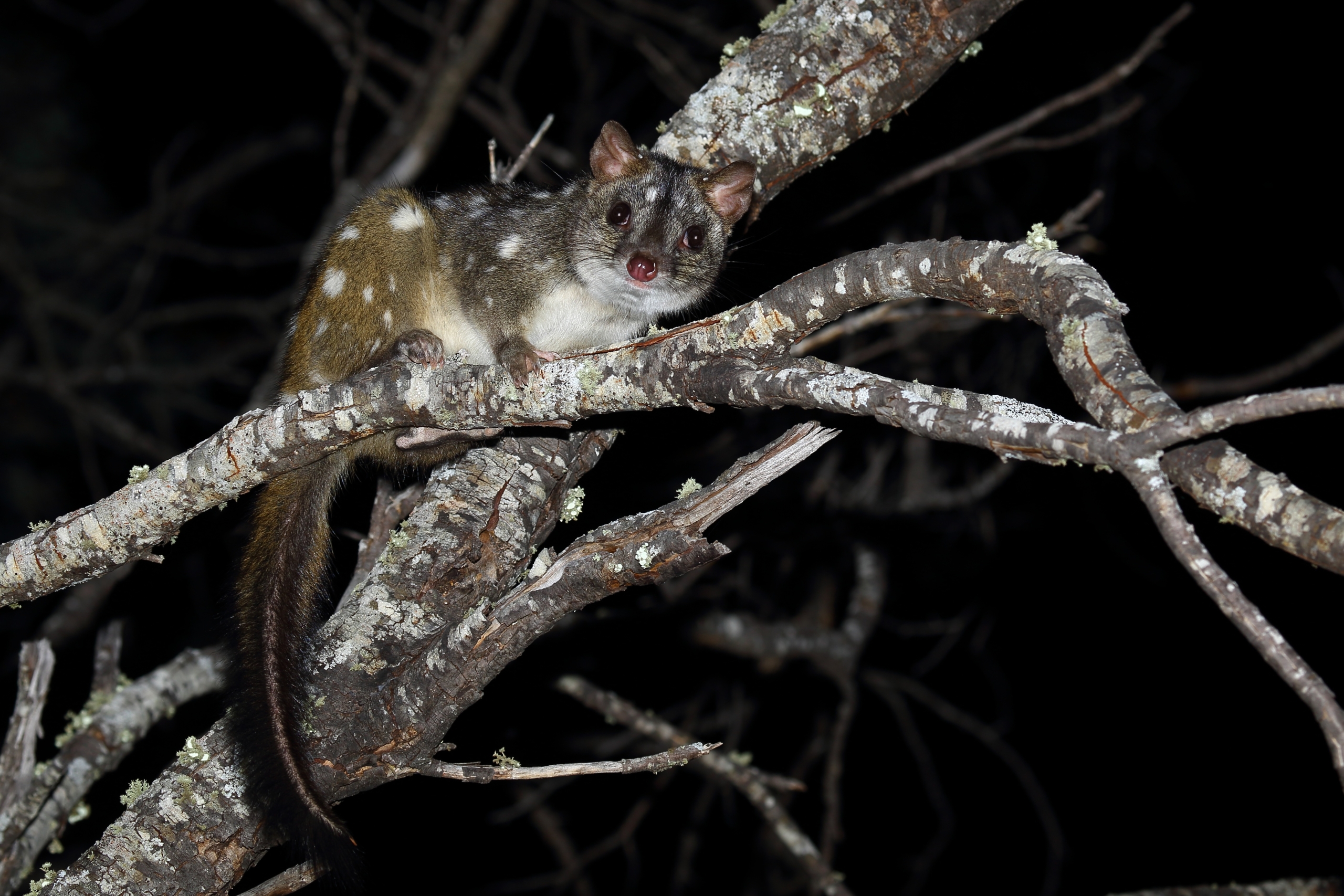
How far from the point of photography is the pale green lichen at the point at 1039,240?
1767 millimetres

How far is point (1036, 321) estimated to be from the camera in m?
1.74

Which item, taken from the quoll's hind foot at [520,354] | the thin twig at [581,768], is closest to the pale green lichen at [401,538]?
the quoll's hind foot at [520,354]

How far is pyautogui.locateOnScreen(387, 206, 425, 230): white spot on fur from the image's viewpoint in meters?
3.55

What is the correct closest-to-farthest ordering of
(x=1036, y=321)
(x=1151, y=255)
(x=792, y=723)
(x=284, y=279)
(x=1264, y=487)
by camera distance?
(x=1264, y=487) < (x=1036, y=321) < (x=1151, y=255) < (x=792, y=723) < (x=284, y=279)

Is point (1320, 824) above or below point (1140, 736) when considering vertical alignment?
below

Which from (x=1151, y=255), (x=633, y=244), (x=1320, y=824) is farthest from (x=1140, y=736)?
(x=633, y=244)

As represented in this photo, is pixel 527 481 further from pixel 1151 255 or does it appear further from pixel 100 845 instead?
pixel 1151 255

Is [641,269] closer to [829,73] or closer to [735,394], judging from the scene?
[829,73]

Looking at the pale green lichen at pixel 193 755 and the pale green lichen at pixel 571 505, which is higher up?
the pale green lichen at pixel 571 505

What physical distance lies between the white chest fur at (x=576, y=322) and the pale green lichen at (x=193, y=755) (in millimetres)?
1670

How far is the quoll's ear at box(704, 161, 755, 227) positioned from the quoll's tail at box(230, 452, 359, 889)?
1.51 m

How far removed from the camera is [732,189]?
11.1ft

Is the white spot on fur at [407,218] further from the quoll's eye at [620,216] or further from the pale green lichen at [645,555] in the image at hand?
the pale green lichen at [645,555]

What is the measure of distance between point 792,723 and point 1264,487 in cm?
709
